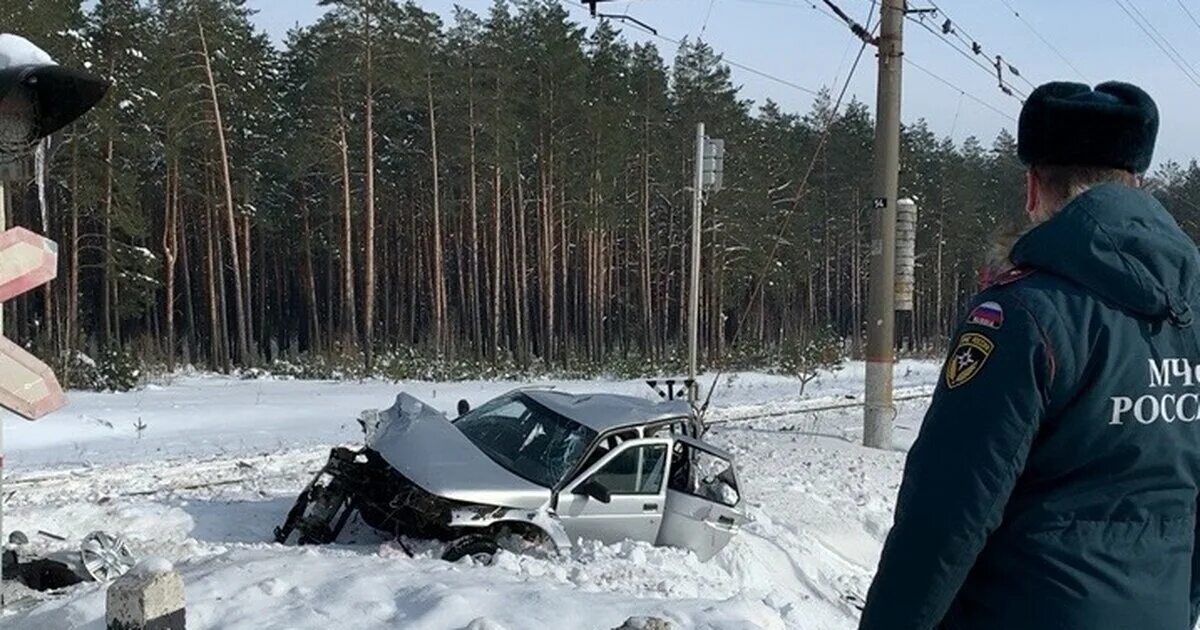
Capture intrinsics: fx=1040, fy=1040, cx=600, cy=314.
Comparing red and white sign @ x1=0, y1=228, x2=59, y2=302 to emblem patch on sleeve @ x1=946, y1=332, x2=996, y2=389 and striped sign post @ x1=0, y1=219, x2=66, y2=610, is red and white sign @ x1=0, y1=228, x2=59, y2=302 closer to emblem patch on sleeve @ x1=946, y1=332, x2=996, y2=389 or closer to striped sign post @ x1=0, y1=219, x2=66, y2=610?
striped sign post @ x1=0, y1=219, x2=66, y2=610

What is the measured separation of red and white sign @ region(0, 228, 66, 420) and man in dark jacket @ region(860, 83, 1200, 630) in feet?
13.1

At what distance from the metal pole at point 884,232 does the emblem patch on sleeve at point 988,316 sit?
13.1 metres

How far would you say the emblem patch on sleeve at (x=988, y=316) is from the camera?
2053 mm

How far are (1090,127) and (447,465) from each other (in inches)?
246

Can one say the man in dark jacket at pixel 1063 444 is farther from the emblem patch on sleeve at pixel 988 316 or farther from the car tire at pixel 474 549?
the car tire at pixel 474 549

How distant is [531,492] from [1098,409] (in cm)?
612

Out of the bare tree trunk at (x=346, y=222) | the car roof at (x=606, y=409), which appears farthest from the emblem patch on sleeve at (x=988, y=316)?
the bare tree trunk at (x=346, y=222)

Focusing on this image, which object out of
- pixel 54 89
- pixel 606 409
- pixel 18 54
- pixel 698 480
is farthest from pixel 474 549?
pixel 18 54

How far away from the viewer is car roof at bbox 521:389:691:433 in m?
8.60

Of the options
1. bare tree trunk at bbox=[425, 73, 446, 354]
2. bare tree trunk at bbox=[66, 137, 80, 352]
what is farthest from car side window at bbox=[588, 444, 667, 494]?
bare tree trunk at bbox=[425, 73, 446, 354]

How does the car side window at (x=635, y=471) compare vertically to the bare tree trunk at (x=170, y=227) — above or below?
below

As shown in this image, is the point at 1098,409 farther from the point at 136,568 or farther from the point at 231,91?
the point at 231,91

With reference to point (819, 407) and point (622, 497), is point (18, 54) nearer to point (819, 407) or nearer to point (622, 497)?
point (622, 497)

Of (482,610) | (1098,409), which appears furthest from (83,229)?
(1098,409)
